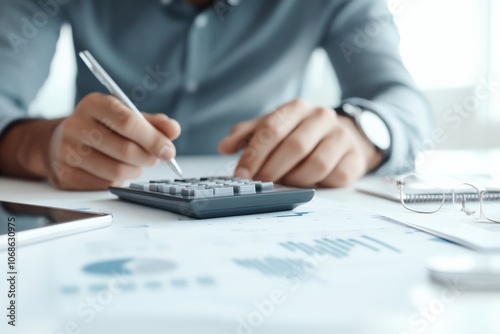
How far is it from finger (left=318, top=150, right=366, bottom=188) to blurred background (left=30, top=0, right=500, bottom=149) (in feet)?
5.43

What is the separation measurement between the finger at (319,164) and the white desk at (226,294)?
27 cm

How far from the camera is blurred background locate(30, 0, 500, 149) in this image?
7.39 feet

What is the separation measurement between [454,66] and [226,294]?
242 cm

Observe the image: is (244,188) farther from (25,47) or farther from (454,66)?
(454,66)

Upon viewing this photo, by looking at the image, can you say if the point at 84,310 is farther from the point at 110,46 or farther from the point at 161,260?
the point at 110,46

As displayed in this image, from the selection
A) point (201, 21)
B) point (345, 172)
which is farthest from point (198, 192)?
point (201, 21)

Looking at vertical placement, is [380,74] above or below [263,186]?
above

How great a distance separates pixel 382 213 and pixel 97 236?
0.22 m

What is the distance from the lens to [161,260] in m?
0.27

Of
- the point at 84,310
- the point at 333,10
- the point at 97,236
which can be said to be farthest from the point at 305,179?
the point at 333,10

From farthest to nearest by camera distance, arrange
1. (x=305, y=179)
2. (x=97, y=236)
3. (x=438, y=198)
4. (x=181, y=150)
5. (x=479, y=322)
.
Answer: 1. (x=181, y=150)
2. (x=305, y=179)
3. (x=438, y=198)
4. (x=97, y=236)
5. (x=479, y=322)

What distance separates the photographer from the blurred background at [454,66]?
2254 mm

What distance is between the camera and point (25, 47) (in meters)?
1.06

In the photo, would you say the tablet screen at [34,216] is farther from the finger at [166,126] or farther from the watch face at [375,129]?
the watch face at [375,129]
